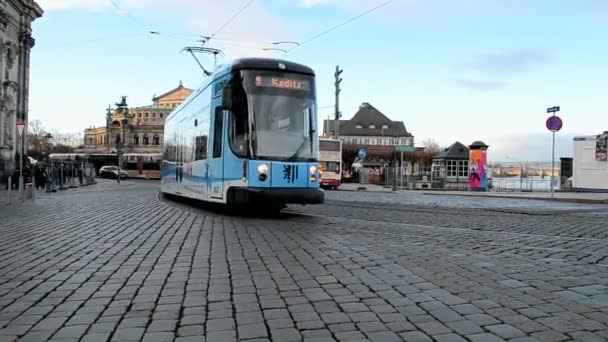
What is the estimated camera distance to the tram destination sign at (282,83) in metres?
13.1

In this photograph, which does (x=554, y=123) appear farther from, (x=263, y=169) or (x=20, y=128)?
(x=20, y=128)

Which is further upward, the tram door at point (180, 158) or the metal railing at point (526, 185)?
the tram door at point (180, 158)

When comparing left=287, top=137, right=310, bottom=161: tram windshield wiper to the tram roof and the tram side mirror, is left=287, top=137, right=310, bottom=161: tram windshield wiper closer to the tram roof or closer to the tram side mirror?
the tram roof

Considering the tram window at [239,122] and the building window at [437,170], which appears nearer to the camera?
the tram window at [239,122]

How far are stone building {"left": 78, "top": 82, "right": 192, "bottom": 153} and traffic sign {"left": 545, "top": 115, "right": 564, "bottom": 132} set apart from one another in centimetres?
8994

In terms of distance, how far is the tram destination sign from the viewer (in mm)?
13055

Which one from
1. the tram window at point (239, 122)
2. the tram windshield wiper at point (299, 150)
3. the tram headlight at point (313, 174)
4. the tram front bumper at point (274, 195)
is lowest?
the tram front bumper at point (274, 195)

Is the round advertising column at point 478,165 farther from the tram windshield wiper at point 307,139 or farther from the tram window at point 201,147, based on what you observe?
the tram windshield wiper at point 307,139

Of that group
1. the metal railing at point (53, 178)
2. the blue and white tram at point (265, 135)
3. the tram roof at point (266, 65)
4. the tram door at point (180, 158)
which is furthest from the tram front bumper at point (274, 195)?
the metal railing at point (53, 178)

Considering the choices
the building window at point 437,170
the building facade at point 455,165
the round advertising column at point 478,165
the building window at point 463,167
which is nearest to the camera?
the round advertising column at point 478,165

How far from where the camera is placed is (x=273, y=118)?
13.0 m

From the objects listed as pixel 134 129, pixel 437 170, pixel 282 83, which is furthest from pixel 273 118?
pixel 134 129

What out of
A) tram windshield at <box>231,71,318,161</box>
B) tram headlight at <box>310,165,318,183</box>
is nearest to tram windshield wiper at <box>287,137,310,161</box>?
tram windshield at <box>231,71,318,161</box>

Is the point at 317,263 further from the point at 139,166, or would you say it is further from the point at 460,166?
the point at 139,166
